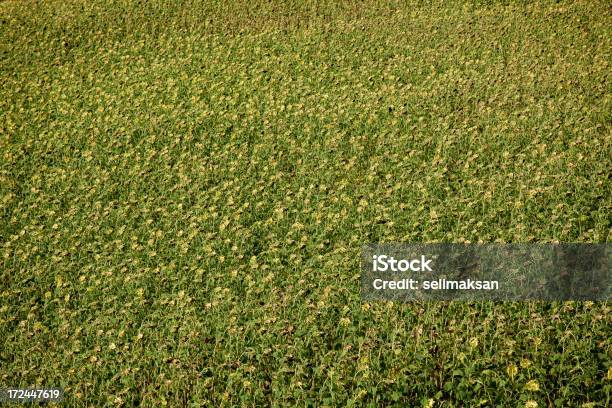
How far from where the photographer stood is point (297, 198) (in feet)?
28.5

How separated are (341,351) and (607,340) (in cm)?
246

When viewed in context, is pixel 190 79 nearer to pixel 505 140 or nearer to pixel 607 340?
pixel 505 140

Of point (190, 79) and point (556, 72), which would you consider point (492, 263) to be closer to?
point (556, 72)

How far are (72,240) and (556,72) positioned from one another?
9012mm

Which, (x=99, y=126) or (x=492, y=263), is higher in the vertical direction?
(x=99, y=126)

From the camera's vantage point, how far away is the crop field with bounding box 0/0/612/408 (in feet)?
19.0

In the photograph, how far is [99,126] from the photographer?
1155cm

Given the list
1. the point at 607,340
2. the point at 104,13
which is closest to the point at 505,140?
the point at 607,340

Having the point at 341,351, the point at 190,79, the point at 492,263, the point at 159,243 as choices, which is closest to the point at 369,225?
the point at 492,263

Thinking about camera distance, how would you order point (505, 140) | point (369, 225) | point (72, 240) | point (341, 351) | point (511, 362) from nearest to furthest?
point (511, 362)
point (341, 351)
point (369, 225)
point (72, 240)
point (505, 140)

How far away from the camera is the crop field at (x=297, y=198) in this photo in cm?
579

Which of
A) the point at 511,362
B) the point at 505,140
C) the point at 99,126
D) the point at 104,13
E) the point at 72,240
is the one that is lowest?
the point at 511,362

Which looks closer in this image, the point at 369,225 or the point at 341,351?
the point at 341,351

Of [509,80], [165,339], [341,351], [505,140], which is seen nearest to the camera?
[341,351]
